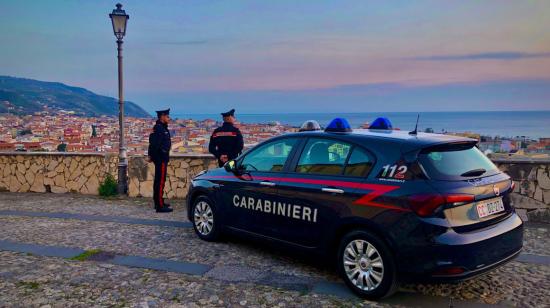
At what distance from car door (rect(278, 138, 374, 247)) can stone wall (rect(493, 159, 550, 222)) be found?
4186 millimetres

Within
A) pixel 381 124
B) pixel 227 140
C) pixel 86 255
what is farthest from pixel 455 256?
pixel 227 140

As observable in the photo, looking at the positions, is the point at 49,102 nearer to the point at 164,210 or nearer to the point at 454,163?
the point at 164,210

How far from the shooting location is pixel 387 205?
12.0ft

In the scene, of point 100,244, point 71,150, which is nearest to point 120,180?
point 71,150

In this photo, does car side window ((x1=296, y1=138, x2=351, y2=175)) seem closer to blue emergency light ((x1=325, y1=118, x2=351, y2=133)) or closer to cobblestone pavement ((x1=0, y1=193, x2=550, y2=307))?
blue emergency light ((x1=325, y1=118, x2=351, y2=133))

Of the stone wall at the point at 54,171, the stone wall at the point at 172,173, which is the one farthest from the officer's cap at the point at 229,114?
the stone wall at the point at 54,171

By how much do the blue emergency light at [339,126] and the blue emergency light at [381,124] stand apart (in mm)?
694

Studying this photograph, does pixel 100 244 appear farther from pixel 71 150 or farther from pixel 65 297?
pixel 71 150

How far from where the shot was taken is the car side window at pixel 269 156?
4902 millimetres

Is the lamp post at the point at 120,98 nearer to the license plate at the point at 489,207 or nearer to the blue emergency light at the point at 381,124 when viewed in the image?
the blue emergency light at the point at 381,124

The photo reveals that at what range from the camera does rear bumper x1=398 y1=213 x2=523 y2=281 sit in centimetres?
340

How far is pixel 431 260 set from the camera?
3.44 meters

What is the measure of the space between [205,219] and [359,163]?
103 inches

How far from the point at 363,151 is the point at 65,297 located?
3.12 meters
